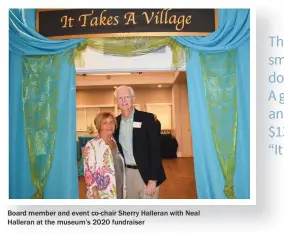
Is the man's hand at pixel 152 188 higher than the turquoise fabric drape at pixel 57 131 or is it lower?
lower

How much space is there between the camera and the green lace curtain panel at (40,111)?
2.42m

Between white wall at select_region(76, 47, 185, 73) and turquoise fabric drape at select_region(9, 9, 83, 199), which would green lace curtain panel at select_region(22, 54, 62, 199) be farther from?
white wall at select_region(76, 47, 185, 73)

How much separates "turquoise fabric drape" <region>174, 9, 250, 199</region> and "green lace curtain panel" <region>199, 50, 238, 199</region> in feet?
0.10

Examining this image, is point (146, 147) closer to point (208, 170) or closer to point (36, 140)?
point (208, 170)

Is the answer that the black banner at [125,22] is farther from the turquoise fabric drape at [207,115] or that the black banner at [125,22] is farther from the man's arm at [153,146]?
the man's arm at [153,146]

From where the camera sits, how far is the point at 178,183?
7.84 feet

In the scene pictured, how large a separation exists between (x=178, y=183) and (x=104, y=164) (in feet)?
1.91

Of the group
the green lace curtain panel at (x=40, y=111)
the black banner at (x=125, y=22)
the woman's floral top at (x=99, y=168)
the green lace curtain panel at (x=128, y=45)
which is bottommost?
the woman's floral top at (x=99, y=168)

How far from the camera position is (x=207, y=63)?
2.43 meters

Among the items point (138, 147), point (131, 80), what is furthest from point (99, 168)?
point (131, 80)

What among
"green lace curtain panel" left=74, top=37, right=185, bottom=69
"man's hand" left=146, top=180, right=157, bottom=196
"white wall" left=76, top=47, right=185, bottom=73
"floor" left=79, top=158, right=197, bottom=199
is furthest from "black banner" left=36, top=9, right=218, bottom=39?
"man's hand" left=146, top=180, right=157, bottom=196

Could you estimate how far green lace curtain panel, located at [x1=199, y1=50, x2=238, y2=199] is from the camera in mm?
2420

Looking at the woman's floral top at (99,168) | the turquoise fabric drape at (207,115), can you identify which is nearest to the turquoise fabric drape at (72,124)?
the turquoise fabric drape at (207,115)

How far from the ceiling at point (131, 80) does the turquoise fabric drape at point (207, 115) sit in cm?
Result: 13
